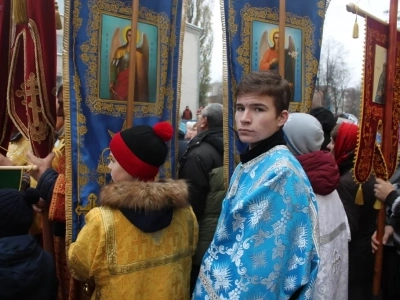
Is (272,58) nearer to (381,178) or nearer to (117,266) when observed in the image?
(381,178)

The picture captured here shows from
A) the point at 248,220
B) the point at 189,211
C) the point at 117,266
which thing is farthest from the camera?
the point at 189,211

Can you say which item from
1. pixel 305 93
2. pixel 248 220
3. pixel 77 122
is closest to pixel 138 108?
pixel 77 122

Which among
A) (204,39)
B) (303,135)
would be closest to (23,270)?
(303,135)

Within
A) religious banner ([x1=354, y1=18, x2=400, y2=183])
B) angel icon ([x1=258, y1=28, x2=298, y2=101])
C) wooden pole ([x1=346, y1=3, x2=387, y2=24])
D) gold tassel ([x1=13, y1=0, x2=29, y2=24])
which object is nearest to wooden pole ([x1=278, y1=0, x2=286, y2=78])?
angel icon ([x1=258, y1=28, x2=298, y2=101])

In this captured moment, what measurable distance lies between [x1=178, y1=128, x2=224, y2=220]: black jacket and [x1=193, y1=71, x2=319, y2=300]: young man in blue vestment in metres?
1.08

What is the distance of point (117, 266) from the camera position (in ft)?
6.36

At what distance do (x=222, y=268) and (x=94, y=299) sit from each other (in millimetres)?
675

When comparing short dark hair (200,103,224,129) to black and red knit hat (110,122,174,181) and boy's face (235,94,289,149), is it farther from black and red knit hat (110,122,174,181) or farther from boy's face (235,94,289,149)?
boy's face (235,94,289,149)

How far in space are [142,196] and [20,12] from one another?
5.10ft

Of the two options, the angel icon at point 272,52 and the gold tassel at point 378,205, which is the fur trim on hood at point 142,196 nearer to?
the angel icon at point 272,52

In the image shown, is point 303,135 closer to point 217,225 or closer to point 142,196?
point 217,225

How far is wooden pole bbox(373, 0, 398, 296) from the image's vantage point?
2979 millimetres

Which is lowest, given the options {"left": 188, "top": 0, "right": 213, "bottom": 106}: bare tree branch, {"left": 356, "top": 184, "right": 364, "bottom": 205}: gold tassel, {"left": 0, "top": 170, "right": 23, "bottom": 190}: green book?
{"left": 356, "top": 184, "right": 364, "bottom": 205}: gold tassel

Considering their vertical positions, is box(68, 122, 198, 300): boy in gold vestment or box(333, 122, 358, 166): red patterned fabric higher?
box(333, 122, 358, 166): red patterned fabric
